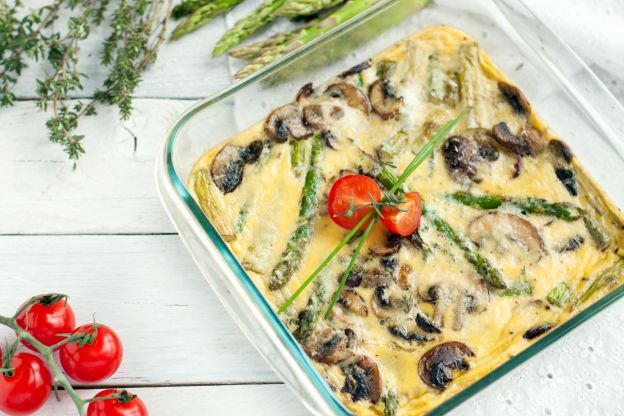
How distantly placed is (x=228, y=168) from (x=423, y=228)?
72cm

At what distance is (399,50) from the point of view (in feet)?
10.3

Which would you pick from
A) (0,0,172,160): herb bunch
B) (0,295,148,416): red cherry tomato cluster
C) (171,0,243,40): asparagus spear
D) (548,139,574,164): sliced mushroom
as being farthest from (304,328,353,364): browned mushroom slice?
(171,0,243,40): asparagus spear

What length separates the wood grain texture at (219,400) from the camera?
2.96m

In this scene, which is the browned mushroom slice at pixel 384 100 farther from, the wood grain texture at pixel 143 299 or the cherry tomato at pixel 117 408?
the cherry tomato at pixel 117 408

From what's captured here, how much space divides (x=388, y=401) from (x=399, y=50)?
52.8 inches

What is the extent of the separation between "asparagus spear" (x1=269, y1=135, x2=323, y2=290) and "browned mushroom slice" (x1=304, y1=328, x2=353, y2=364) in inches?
8.6

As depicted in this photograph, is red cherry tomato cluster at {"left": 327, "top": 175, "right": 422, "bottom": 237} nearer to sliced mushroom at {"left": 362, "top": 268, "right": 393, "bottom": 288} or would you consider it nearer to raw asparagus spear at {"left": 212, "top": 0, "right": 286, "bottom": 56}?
sliced mushroom at {"left": 362, "top": 268, "right": 393, "bottom": 288}

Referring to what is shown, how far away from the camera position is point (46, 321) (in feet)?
9.35

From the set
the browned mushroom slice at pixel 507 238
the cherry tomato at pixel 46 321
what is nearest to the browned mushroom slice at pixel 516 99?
the browned mushroom slice at pixel 507 238

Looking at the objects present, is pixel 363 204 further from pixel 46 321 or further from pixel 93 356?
pixel 46 321

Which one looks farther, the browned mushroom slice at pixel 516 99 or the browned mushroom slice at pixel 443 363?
the browned mushroom slice at pixel 516 99

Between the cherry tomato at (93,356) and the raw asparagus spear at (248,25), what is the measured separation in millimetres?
1227

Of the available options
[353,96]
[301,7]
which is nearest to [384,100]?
[353,96]

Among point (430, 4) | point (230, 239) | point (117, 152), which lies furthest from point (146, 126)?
point (430, 4)
